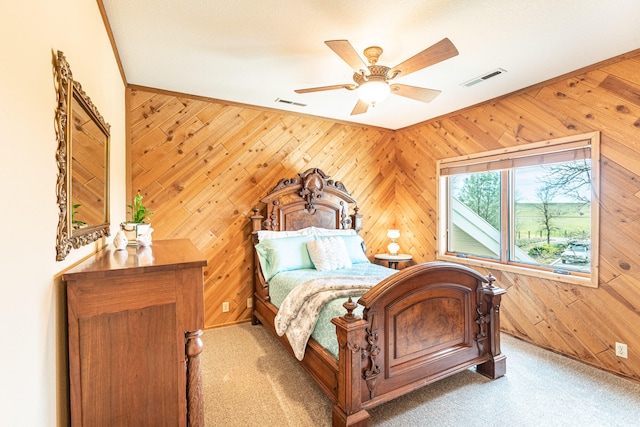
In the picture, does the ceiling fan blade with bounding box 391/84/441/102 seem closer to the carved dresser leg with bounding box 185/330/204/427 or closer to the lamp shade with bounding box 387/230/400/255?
the carved dresser leg with bounding box 185/330/204/427

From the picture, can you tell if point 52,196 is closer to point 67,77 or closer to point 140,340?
point 67,77

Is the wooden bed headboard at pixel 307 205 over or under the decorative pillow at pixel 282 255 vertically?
over

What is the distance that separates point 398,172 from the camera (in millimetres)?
4945

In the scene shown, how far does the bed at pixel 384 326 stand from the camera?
6.33 feet

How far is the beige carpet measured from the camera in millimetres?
2059

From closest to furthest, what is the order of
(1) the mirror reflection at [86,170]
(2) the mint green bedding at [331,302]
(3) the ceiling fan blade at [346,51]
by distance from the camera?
(1) the mirror reflection at [86,170] → (3) the ceiling fan blade at [346,51] → (2) the mint green bedding at [331,302]

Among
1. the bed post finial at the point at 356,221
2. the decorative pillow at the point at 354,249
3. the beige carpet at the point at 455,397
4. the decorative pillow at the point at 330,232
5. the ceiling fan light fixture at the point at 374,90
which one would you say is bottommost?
the beige carpet at the point at 455,397

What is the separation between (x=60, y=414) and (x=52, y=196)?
848 mm

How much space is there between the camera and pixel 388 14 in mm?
2039

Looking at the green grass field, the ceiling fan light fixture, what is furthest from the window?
the ceiling fan light fixture

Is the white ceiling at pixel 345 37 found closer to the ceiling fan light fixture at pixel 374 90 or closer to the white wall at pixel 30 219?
the ceiling fan light fixture at pixel 374 90

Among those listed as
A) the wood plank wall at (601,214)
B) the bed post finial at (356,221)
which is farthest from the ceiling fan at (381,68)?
the bed post finial at (356,221)

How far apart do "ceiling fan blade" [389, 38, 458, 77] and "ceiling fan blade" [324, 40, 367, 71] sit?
277 mm

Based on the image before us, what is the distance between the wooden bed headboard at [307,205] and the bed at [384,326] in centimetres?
48
